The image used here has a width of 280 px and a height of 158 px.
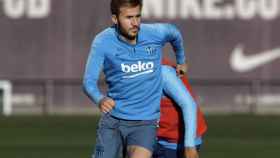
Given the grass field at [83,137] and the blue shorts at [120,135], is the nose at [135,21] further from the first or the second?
the grass field at [83,137]

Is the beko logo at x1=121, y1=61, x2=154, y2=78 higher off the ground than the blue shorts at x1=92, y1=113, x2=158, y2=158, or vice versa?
the beko logo at x1=121, y1=61, x2=154, y2=78

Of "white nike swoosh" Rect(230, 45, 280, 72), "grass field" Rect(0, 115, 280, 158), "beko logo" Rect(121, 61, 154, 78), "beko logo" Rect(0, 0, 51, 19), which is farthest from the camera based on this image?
"beko logo" Rect(0, 0, 51, 19)

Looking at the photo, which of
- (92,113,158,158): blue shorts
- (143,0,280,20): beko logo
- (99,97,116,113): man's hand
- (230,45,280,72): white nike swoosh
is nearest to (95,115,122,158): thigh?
(92,113,158,158): blue shorts

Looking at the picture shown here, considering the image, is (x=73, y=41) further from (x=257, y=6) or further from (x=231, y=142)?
(x=231, y=142)

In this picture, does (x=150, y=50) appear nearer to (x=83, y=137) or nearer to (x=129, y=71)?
(x=129, y=71)

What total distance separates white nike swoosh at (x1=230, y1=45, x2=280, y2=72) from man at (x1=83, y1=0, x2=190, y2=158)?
19.9 m

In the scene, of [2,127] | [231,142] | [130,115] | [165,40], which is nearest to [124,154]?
[130,115]

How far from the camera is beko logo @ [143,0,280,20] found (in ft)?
91.0

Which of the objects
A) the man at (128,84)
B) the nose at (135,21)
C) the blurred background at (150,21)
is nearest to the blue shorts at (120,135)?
the man at (128,84)

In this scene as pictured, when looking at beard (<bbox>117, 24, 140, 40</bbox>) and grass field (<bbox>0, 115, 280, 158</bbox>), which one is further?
grass field (<bbox>0, 115, 280, 158</bbox>)

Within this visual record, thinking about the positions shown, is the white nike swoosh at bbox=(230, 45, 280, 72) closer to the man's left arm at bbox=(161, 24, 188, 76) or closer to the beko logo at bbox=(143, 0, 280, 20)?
the beko logo at bbox=(143, 0, 280, 20)

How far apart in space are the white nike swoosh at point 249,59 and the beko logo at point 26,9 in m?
4.92

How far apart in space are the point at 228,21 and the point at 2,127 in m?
8.90

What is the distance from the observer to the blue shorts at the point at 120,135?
7551 millimetres
